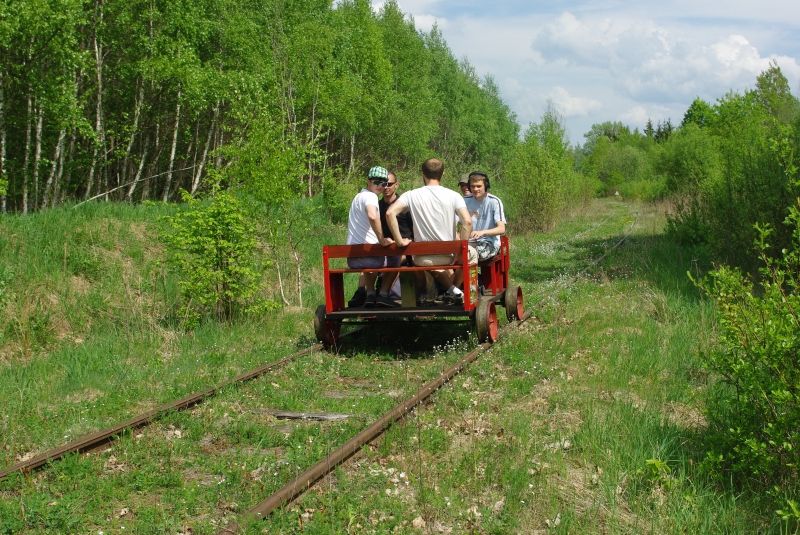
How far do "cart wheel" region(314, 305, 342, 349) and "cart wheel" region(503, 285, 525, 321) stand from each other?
2472 mm

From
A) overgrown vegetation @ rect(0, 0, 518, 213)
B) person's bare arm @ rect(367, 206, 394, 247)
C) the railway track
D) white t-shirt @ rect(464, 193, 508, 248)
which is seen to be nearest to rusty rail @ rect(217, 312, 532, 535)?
the railway track

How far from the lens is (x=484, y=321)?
928 cm

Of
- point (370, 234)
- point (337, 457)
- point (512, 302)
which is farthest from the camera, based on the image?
point (512, 302)

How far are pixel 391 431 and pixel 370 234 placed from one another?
13.9 feet

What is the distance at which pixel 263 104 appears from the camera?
89.7 feet

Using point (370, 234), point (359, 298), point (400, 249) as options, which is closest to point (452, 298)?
point (400, 249)

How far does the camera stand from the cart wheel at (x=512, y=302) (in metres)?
10.9

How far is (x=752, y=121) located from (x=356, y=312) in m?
17.1

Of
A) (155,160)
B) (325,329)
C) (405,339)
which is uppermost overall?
(155,160)

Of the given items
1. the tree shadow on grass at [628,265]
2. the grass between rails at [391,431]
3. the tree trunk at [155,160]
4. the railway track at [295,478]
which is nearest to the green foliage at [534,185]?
the tree shadow on grass at [628,265]

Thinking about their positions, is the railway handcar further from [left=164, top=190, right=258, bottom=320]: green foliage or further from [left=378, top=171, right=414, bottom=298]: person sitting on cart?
[left=164, top=190, right=258, bottom=320]: green foliage

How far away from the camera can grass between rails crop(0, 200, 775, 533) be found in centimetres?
463

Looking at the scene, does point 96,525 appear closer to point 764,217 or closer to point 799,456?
point 799,456

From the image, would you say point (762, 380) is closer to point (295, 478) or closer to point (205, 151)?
point (295, 478)
